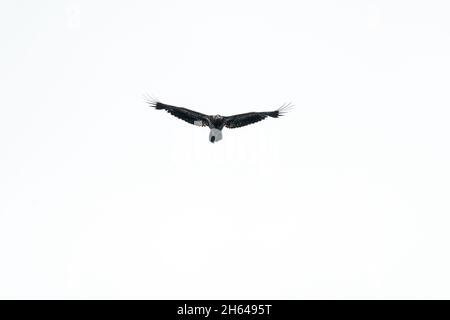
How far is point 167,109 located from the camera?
2790 inches

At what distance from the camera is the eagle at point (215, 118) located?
69.2 m

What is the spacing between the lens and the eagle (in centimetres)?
6919

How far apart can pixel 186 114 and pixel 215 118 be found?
3060 millimetres

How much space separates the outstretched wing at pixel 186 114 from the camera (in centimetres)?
6969

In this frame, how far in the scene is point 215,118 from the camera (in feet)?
227

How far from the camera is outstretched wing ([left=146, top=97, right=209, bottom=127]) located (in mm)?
69688

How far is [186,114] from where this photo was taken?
70.2 metres
